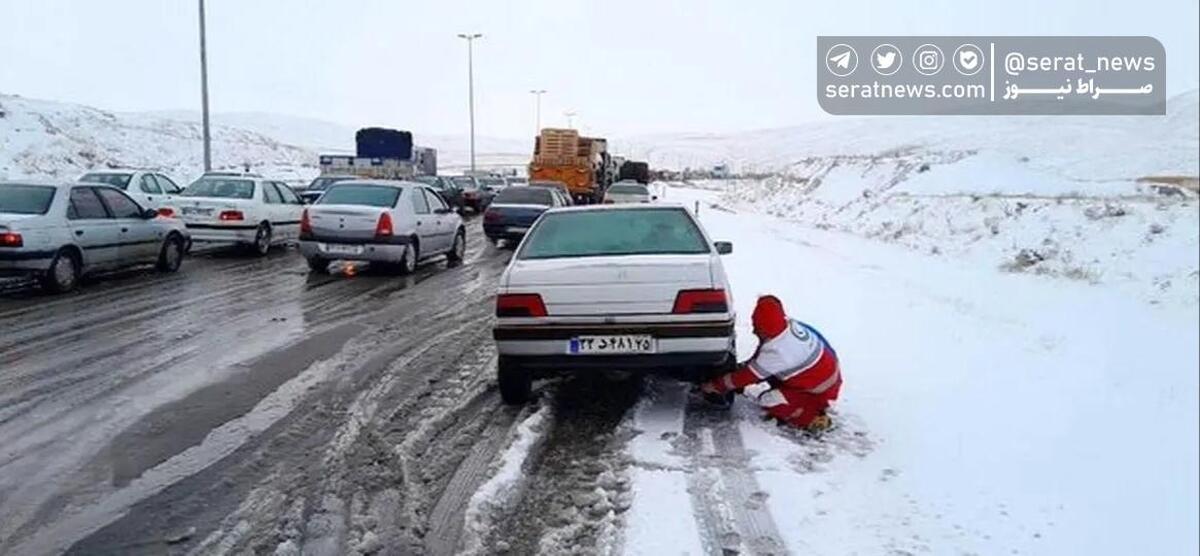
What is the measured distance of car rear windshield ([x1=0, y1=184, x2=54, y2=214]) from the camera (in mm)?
11288

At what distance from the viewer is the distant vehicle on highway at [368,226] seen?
1402 cm

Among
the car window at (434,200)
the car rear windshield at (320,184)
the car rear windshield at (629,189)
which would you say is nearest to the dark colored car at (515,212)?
the car window at (434,200)

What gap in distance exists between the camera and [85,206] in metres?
12.1

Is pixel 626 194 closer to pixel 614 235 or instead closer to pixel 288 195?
pixel 288 195

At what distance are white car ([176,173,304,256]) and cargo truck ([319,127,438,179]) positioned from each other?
73.8 ft

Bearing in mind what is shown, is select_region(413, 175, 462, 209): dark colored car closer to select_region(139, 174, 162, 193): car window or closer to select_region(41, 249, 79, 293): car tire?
select_region(139, 174, 162, 193): car window

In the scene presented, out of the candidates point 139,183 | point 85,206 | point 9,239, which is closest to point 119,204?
point 85,206

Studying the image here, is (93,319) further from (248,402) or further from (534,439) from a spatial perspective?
(534,439)

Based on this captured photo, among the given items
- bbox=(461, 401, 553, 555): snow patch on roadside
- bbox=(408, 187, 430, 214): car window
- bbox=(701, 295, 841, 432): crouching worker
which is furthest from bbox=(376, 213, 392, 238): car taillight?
bbox=(701, 295, 841, 432): crouching worker

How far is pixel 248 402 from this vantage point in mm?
6371

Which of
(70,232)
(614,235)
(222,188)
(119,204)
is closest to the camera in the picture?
(614,235)

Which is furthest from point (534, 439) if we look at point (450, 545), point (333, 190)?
point (333, 190)

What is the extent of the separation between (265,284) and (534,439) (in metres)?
8.82

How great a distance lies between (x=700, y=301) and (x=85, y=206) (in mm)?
9780
